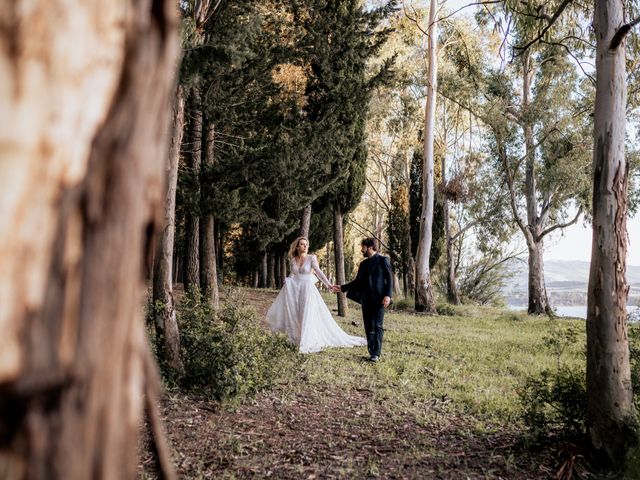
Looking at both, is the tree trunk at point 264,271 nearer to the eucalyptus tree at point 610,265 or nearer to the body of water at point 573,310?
the body of water at point 573,310

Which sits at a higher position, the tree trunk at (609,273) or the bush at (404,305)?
the tree trunk at (609,273)

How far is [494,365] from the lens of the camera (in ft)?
28.6

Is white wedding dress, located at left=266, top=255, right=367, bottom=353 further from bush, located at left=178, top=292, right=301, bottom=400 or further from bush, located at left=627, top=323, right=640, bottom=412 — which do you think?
bush, located at left=627, top=323, right=640, bottom=412

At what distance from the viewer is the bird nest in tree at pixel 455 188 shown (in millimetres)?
24109

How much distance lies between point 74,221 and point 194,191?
34.1ft

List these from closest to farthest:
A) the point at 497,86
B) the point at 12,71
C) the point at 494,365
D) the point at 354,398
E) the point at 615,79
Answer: the point at 12,71
the point at 615,79
the point at 354,398
the point at 494,365
the point at 497,86

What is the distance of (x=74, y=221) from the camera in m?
0.71

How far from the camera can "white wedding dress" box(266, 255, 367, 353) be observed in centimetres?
930

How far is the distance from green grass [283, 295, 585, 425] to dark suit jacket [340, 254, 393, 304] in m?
1.07

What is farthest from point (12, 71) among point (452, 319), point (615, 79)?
point (452, 319)

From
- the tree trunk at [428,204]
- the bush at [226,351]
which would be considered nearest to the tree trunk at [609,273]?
the bush at [226,351]

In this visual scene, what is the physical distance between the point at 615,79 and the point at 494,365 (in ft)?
18.8

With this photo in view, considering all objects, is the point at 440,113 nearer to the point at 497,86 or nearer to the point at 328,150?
the point at 497,86

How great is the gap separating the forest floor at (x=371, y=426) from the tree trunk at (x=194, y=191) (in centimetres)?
434
